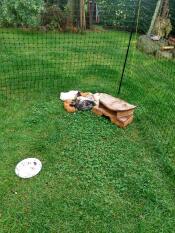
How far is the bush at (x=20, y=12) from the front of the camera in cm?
733

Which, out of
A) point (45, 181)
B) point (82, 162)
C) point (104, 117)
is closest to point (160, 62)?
point (104, 117)

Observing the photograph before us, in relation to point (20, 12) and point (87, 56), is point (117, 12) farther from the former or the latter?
point (20, 12)

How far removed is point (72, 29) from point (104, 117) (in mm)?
4328

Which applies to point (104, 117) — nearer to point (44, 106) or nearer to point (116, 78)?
point (44, 106)

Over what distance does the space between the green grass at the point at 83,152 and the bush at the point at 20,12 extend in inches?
70.8

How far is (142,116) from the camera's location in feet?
14.0

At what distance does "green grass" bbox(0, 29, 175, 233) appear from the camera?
271cm

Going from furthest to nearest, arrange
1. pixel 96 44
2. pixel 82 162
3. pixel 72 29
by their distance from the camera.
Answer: pixel 72 29 < pixel 96 44 < pixel 82 162

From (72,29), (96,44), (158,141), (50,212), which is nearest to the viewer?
(50,212)

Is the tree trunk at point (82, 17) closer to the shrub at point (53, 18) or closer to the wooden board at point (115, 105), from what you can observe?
the shrub at point (53, 18)

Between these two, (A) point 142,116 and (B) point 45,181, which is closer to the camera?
(B) point 45,181

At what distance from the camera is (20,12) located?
290 inches

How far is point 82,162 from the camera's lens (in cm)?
330

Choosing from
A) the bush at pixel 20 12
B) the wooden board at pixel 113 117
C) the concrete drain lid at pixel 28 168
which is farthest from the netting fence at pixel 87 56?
the concrete drain lid at pixel 28 168
